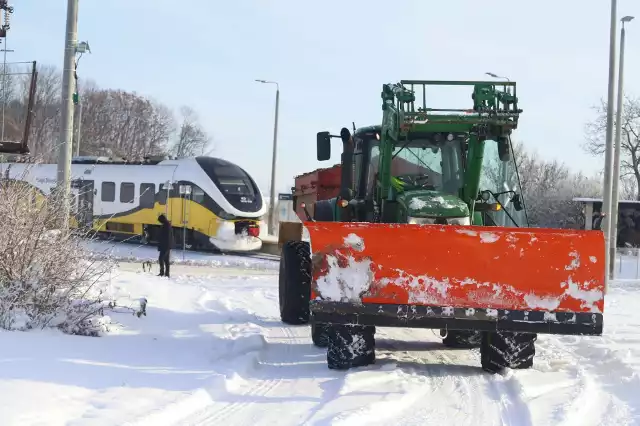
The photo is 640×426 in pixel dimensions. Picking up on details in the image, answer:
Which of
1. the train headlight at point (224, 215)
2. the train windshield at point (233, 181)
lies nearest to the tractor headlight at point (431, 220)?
the train headlight at point (224, 215)

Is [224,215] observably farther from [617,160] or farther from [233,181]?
[617,160]

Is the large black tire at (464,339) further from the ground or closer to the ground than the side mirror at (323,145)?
closer to the ground

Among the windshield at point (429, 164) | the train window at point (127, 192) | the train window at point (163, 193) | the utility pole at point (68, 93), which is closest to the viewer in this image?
the windshield at point (429, 164)

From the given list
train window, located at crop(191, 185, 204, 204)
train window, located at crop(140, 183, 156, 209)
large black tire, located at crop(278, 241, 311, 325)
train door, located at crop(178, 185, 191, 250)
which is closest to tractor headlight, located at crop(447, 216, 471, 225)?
large black tire, located at crop(278, 241, 311, 325)

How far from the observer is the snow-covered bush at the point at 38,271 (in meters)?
8.32

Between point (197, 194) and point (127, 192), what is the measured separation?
3.24 meters

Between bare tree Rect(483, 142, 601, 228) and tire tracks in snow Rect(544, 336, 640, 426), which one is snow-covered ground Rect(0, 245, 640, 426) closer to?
tire tracks in snow Rect(544, 336, 640, 426)

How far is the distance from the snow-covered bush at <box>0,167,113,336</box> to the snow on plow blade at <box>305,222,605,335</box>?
3.01 meters

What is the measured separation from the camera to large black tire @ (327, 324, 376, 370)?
7.83m

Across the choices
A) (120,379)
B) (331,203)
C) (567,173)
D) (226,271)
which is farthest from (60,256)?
(567,173)

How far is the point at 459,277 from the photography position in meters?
7.38

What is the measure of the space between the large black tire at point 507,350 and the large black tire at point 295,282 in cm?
274

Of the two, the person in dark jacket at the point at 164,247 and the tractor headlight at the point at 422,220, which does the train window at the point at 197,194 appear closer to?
the person in dark jacket at the point at 164,247

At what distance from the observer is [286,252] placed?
10312 millimetres
